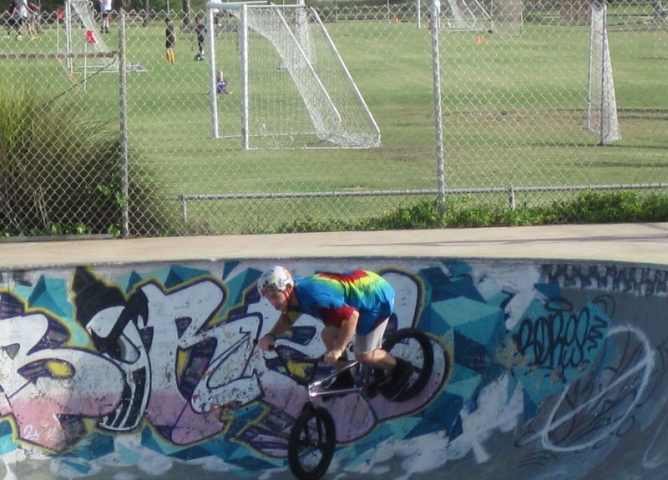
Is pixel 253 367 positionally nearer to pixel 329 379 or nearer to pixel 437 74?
pixel 329 379

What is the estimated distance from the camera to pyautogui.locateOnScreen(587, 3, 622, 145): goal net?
14.2 meters

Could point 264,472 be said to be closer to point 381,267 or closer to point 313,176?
point 381,267

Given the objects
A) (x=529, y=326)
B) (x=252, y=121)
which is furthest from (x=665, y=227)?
(x=252, y=121)

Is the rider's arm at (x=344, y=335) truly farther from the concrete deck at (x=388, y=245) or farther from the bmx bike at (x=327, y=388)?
the concrete deck at (x=388, y=245)

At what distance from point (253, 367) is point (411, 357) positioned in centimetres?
98

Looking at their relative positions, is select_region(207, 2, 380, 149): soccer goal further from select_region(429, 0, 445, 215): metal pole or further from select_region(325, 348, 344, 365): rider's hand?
select_region(325, 348, 344, 365): rider's hand

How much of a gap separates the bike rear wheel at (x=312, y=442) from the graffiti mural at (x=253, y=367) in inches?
5.3

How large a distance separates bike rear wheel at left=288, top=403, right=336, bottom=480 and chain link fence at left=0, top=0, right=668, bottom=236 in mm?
4287

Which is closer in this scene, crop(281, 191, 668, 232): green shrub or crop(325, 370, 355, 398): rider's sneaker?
crop(325, 370, 355, 398): rider's sneaker

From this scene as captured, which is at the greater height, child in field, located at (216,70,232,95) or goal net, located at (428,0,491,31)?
goal net, located at (428,0,491,31)

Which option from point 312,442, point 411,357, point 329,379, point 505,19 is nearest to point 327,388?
point 329,379

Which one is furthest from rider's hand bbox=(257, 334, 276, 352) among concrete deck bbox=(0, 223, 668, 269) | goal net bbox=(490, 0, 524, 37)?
goal net bbox=(490, 0, 524, 37)

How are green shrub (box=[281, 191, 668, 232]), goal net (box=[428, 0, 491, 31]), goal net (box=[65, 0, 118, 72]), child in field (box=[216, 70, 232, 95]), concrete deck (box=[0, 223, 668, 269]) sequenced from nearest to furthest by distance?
concrete deck (box=[0, 223, 668, 269]) < goal net (box=[428, 0, 491, 31]) < green shrub (box=[281, 191, 668, 232]) < child in field (box=[216, 70, 232, 95]) < goal net (box=[65, 0, 118, 72])

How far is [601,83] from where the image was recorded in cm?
1409
